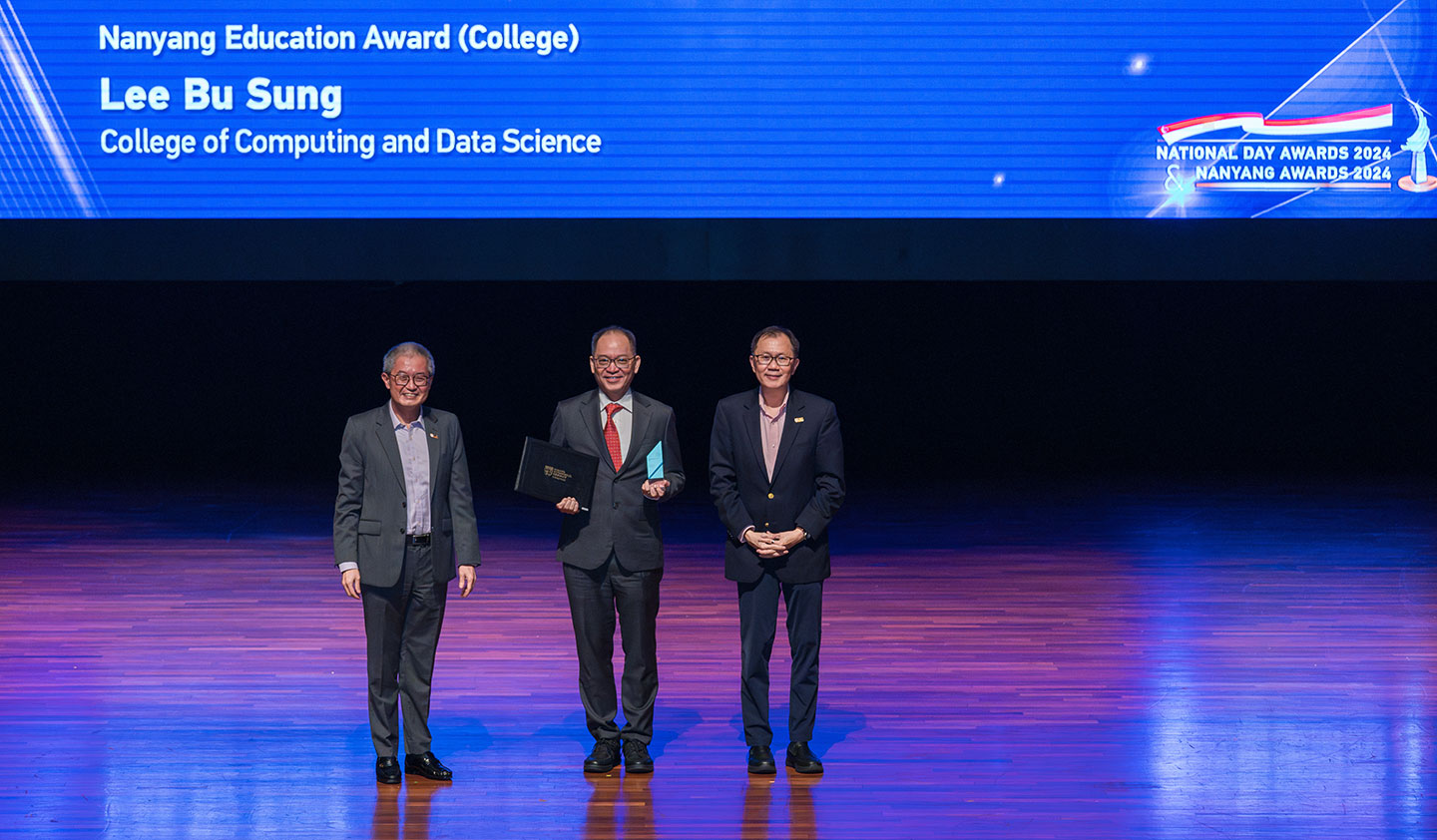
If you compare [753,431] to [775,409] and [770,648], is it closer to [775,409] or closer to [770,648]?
[775,409]

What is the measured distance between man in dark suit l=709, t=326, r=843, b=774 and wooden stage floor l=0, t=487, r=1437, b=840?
0.19 m

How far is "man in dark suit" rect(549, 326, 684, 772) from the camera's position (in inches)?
132

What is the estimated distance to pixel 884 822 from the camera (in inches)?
122

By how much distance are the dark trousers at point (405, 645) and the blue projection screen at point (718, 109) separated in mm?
3283

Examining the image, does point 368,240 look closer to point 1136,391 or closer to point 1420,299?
point 1136,391

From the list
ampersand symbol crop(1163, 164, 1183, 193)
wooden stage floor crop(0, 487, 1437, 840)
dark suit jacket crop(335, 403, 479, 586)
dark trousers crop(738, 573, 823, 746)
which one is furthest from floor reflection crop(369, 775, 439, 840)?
ampersand symbol crop(1163, 164, 1183, 193)

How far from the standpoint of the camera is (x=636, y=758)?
3.42 m

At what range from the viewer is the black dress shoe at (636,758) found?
11.2 feet

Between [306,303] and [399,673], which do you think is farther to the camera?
[306,303]

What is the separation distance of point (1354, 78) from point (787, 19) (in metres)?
2.56

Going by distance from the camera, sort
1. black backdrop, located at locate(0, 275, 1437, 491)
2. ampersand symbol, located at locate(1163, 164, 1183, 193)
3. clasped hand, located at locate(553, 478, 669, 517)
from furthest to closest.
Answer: black backdrop, located at locate(0, 275, 1437, 491)
ampersand symbol, located at locate(1163, 164, 1183, 193)
clasped hand, located at locate(553, 478, 669, 517)

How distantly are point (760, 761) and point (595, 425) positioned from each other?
929 mm

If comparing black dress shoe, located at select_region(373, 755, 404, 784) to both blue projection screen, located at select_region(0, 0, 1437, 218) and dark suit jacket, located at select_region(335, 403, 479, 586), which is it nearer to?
dark suit jacket, located at select_region(335, 403, 479, 586)

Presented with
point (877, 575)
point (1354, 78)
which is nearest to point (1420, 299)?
point (1354, 78)
